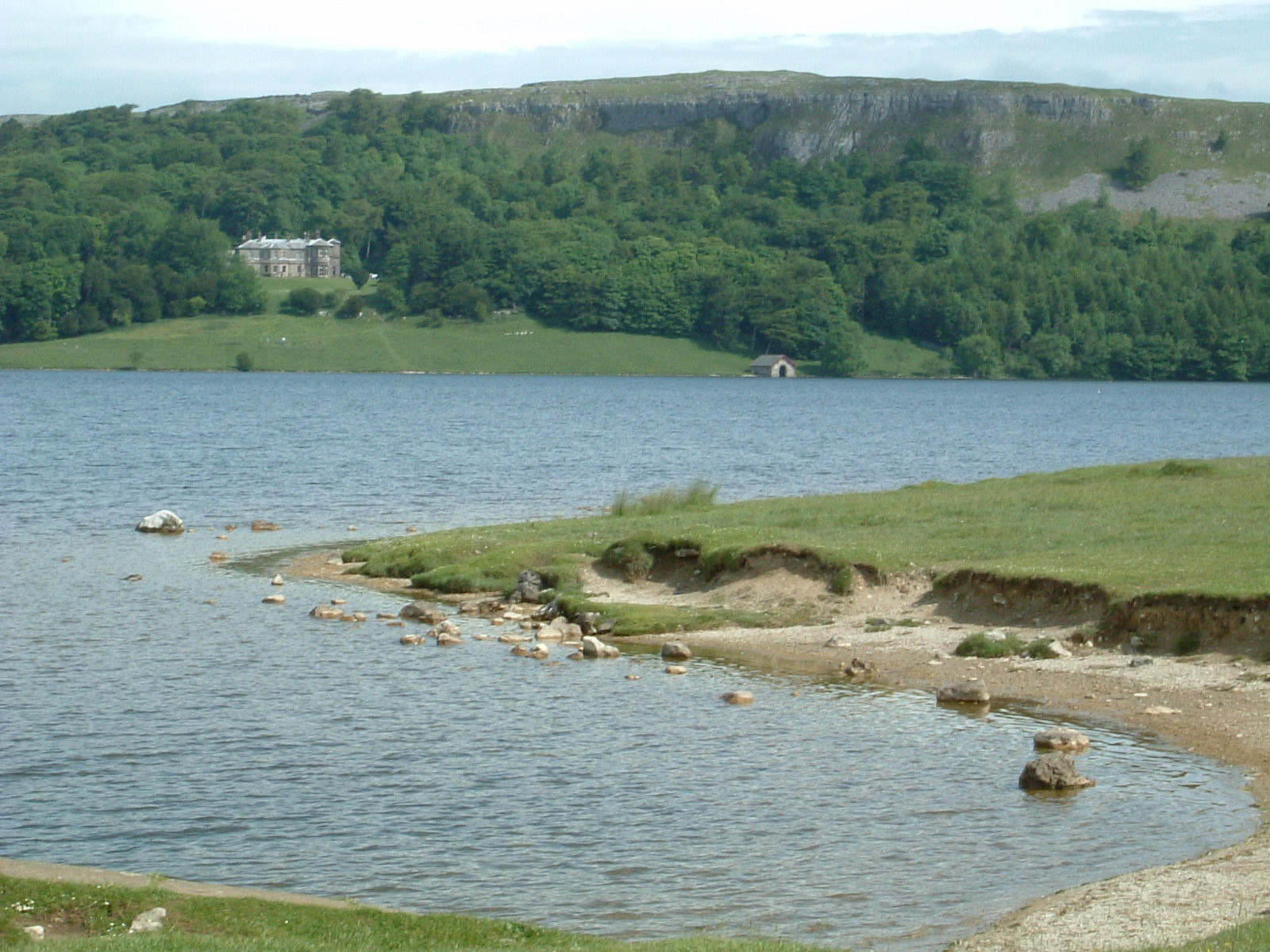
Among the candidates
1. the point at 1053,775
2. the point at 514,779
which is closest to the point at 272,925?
the point at 514,779

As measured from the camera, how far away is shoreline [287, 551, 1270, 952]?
46.2 feet

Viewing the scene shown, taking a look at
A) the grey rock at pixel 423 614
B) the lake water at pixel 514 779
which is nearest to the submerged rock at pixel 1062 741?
the lake water at pixel 514 779

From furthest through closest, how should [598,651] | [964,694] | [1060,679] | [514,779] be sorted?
[598,651] → [1060,679] → [964,694] → [514,779]

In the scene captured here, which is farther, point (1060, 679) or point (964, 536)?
point (964, 536)

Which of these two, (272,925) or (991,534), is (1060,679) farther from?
(272,925)

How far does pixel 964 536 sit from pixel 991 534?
61cm

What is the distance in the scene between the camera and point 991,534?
33.0 meters

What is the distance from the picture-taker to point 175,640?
1184 inches

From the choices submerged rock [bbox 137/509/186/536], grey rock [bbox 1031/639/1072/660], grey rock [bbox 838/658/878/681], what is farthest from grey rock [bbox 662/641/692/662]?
submerged rock [bbox 137/509/186/536]

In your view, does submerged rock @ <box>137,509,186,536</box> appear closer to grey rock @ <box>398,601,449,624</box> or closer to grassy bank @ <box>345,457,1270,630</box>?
grassy bank @ <box>345,457,1270,630</box>

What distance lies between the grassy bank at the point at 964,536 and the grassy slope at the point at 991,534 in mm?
49

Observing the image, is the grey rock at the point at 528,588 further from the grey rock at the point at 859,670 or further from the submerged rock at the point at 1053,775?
the submerged rock at the point at 1053,775

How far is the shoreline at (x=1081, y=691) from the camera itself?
46.2ft

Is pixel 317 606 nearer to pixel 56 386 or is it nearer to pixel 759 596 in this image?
pixel 759 596
